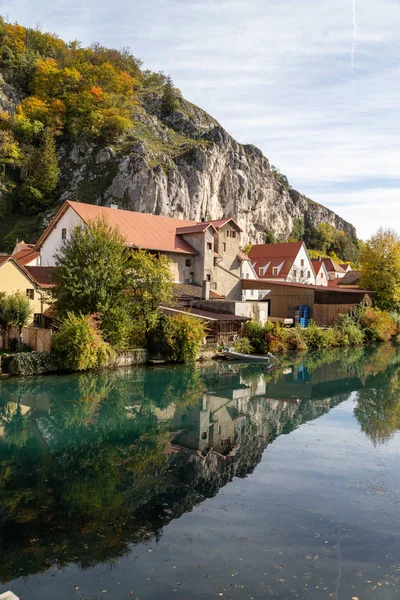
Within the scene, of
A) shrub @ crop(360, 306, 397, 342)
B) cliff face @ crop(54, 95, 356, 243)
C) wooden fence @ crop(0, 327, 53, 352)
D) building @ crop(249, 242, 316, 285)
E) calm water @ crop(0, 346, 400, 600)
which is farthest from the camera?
cliff face @ crop(54, 95, 356, 243)

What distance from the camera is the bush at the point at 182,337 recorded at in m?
32.7

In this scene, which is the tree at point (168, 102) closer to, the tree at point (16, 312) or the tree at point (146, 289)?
the tree at point (146, 289)

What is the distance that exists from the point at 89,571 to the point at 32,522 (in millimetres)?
2462

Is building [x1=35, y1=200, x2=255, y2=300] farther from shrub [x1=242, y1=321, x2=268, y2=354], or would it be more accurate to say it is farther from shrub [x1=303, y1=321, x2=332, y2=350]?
shrub [x1=303, y1=321, x2=332, y2=350]

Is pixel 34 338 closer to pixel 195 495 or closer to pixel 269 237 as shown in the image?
pixel 195 495

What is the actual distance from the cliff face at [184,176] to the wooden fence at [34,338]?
150 feet

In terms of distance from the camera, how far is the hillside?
74312 mm

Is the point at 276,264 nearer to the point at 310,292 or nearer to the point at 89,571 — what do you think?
the point at 310,292

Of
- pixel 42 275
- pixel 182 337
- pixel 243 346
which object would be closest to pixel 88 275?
pixel 182 337

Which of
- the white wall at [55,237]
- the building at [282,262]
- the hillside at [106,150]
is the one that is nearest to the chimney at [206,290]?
the white wall at [55,237]

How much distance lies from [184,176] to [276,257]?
23.7m

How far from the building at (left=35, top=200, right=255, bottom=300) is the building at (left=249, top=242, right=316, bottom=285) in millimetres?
18878

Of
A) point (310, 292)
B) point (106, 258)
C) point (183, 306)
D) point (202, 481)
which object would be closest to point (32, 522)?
point (202, 481)

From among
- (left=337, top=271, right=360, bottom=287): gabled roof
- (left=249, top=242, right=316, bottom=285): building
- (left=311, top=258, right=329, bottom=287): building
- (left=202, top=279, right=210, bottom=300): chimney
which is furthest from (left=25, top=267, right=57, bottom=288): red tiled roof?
(left=311, top=258, right=329, bottom=287): building
